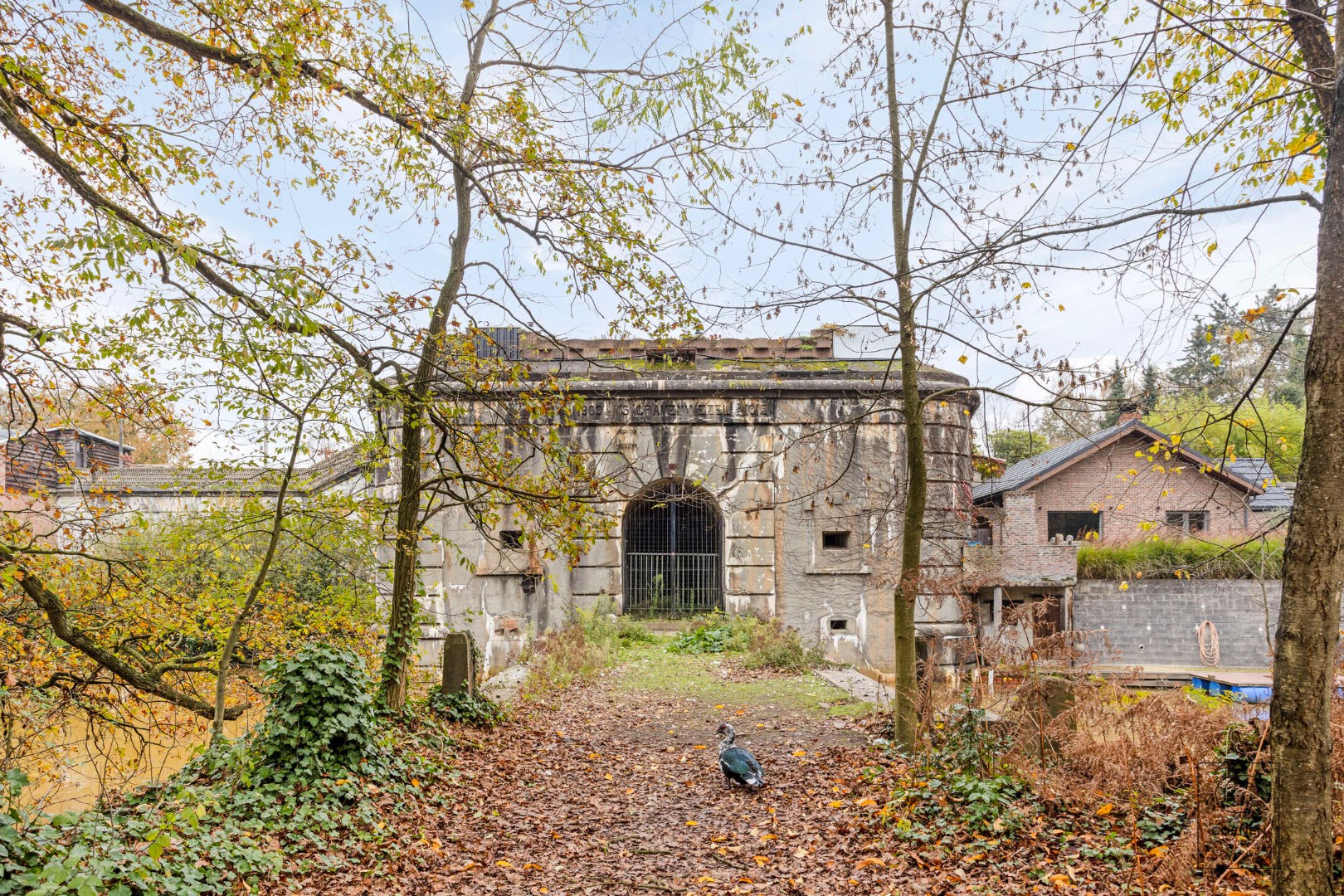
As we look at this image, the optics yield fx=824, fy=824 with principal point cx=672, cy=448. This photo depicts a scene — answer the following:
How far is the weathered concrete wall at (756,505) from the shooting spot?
14750 millimetres

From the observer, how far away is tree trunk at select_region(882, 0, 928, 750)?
24.9 feet

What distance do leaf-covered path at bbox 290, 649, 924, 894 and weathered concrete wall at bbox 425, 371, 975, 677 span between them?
4.26 m

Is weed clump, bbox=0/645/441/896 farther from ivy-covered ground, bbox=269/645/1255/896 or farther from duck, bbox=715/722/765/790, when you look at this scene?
duck, bbox=715/722/765/790

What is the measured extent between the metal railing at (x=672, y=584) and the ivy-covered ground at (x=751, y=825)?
6122 mm

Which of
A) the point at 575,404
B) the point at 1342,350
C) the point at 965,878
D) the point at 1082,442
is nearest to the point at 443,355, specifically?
the point at 575,404

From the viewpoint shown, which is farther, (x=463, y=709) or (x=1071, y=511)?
(x=1071, y=511)

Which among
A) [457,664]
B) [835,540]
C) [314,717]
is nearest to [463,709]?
[457,664]

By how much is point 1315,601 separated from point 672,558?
484 inches

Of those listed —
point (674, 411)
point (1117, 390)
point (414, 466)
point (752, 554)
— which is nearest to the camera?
point (1117, 390)

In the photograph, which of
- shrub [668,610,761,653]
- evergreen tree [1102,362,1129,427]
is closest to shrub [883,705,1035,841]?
evergreen tree [1102,362,1129,427]

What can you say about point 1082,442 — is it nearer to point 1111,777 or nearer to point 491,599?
point 491,599

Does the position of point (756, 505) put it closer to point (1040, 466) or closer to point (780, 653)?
point (780, 653)

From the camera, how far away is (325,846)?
5465 mm

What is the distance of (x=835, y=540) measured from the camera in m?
15.1
